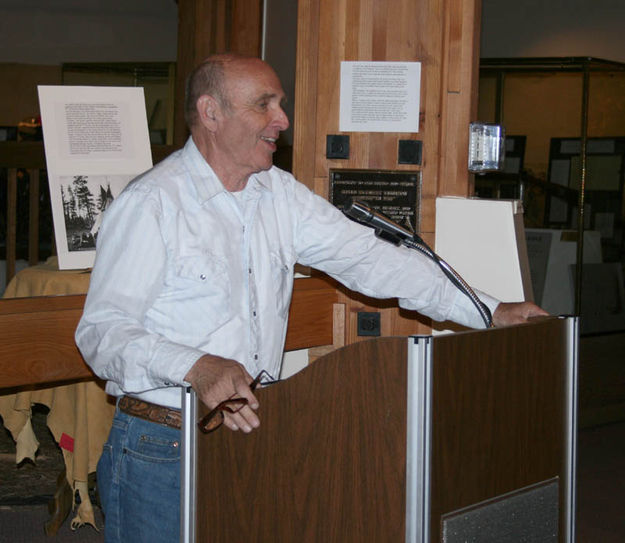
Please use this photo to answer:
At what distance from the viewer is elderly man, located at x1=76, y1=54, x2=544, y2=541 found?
68.8 inches

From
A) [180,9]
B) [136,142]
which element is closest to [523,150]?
[180,9]

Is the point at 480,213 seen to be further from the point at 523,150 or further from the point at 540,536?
the point at 523,150

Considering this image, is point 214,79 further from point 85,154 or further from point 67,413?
point 67,413

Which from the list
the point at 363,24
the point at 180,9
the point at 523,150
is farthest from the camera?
the point at 523,150

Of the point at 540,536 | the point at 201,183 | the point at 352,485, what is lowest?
the point at 540,536

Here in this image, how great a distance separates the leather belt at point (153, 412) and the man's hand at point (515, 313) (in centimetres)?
72

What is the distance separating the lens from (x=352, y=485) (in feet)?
4.80

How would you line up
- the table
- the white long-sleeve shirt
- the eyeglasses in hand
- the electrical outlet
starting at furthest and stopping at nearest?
1. the electrical outlet
2. the table
3. the white long-sleeve shirt
4. the eyeglasses in hand

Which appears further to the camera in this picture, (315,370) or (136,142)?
(136,142)

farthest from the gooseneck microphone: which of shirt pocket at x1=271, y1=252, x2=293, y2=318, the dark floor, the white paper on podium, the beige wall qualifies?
the beige wall

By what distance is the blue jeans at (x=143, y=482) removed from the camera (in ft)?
6.02

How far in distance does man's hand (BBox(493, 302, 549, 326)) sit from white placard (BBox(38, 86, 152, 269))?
123 cm

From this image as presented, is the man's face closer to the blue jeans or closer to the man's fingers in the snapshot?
the blue jeans

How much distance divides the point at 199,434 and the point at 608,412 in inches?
183
